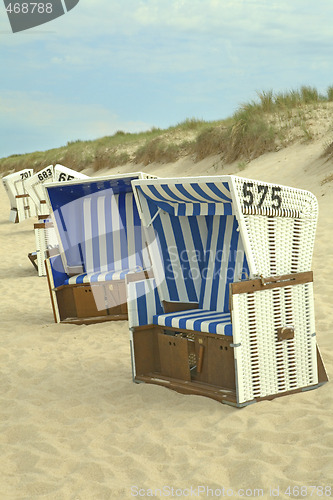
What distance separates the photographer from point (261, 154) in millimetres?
18250

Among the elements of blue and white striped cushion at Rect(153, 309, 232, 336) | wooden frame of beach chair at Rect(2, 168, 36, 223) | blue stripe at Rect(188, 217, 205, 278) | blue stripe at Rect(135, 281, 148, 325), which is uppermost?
blue stripe at Rect(188, 217, 205, 278)

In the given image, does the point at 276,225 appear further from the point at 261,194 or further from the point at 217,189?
the point at 217,189

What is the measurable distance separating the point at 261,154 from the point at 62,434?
49.2 feet

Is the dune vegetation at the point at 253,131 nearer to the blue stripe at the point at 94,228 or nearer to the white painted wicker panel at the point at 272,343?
the blue stripe at the point at 94,228

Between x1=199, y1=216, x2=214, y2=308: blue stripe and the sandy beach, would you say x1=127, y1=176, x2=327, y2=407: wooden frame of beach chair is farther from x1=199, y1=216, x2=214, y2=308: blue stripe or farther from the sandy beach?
the sandy beach

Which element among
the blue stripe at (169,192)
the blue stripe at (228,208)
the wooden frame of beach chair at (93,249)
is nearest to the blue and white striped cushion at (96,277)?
the wooden frame of beach chair at (93,249)

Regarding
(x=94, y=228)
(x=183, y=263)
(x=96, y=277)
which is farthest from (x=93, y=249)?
(x=183, y=263)

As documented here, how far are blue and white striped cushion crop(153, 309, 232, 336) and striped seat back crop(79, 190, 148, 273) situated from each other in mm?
2772

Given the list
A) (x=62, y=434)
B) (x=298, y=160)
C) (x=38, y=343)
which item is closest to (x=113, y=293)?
(x=38, y=343)

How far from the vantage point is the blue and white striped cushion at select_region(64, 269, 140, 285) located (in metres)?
7.29

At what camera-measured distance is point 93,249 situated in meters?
8.05

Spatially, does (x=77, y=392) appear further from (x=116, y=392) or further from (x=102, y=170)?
(x=102, y=170)

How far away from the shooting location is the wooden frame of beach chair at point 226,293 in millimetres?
4355

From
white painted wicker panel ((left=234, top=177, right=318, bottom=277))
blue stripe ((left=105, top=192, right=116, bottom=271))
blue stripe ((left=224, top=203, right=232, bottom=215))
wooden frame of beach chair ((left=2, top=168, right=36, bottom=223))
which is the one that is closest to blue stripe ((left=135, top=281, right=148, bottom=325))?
blue stripe ((left=224, top=203, right=232, bottom=215))
